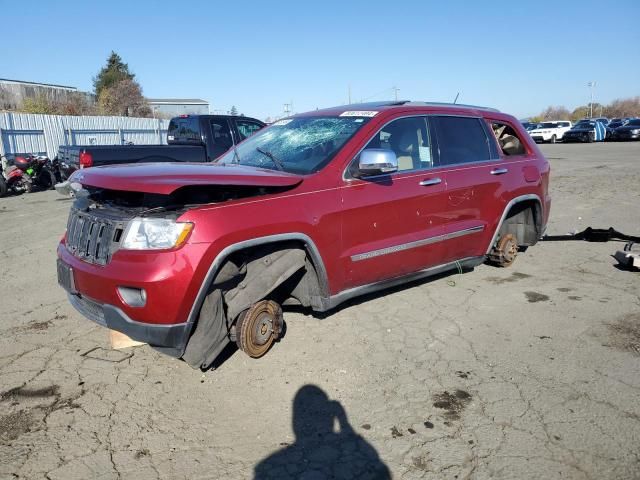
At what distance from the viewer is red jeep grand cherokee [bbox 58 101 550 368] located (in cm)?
302

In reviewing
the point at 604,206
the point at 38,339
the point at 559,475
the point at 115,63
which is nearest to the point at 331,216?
the point at 559,475

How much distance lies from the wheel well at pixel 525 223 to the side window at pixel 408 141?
1.61 metres

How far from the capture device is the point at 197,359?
326 cm

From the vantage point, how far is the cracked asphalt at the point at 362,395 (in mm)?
2584

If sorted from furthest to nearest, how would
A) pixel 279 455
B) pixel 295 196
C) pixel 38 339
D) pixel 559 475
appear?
pixel 38 339, pixel 295 196, pixel 279 455, pixel 559 475

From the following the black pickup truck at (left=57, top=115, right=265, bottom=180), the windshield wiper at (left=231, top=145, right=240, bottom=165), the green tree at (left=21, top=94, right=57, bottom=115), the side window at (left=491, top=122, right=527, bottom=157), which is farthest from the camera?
the green tree at (left=21, top=94, right=57, bottom=115)

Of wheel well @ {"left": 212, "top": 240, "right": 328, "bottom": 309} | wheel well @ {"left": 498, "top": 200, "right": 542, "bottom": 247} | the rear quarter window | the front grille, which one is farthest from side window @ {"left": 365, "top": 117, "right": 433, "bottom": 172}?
the rear quarter window

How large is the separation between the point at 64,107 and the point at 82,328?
37.7 metres

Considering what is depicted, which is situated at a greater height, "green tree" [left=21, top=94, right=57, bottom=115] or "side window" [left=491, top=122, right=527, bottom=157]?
"green tree" [left=21, top=94, right=57, bottom=115]

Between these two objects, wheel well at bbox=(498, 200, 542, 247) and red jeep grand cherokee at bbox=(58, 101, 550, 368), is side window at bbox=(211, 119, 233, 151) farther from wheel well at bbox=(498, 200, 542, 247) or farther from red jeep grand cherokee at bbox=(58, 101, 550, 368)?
wheel well at bbox=(498, 200, 542, 247)

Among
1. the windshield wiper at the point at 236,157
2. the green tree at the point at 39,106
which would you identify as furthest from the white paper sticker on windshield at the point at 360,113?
the green tree at the point at 39,106

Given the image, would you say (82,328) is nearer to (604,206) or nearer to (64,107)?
(604,206)

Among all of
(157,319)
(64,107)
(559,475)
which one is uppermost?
(64,107)

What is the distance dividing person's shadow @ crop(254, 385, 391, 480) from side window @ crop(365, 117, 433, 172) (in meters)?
2.24
